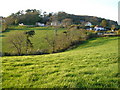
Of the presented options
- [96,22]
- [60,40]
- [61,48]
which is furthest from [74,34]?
[96,22]

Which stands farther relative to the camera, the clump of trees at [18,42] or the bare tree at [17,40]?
the bare tree at [17,40]

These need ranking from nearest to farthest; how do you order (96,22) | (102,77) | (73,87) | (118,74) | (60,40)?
(73,87) → (102,77) → (118,74) → (60,40) → (96,22)

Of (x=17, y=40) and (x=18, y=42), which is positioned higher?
(x=17, y=40)

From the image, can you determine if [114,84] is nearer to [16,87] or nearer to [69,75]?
[69,75]

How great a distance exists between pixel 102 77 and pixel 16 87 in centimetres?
360

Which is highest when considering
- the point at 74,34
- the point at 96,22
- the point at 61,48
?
the point at 96,22

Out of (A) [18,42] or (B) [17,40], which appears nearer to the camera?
(A) [18,42]

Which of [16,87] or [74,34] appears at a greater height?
[74,34]

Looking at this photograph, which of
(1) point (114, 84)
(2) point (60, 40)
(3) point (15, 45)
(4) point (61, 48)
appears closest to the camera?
(1) point (114, 84)

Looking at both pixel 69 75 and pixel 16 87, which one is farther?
pixel 69 75

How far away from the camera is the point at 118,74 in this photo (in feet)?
19.7

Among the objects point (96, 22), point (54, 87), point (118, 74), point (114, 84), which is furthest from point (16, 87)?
point (96, 22)

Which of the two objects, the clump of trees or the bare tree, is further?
the bare tree

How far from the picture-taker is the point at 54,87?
463 cm
